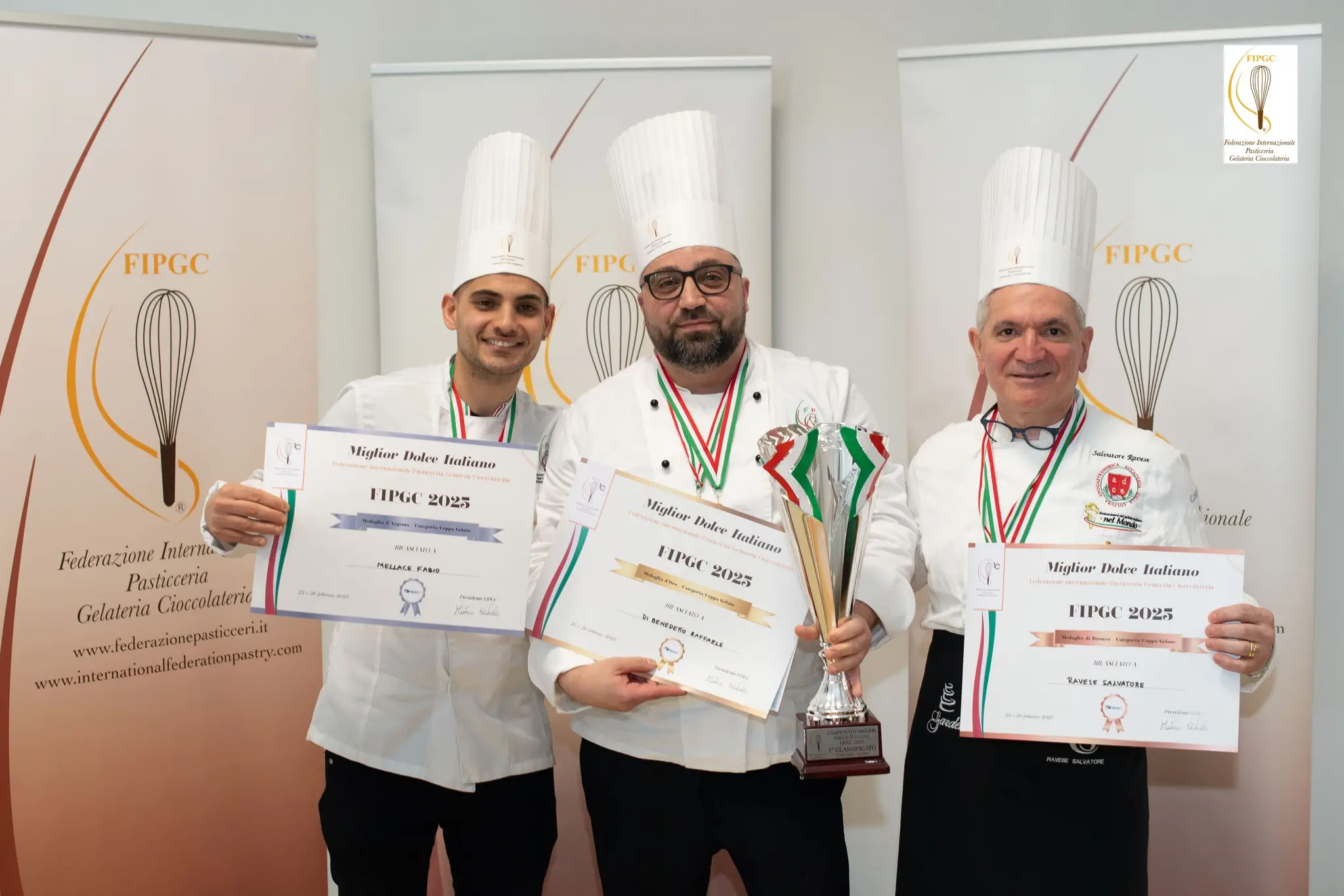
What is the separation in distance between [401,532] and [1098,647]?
4.71ft

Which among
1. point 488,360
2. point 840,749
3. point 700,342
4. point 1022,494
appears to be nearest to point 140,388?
point 488,360

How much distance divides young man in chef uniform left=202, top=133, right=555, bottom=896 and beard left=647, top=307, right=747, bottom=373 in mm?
371

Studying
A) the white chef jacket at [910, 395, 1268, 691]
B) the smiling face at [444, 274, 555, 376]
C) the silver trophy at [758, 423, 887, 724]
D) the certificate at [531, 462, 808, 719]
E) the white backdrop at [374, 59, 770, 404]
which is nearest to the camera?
the silver trophy at [758, 423, 887, 724]

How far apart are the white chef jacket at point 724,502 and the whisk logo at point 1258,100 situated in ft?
5.02

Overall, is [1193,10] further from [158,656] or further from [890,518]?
[158,656]

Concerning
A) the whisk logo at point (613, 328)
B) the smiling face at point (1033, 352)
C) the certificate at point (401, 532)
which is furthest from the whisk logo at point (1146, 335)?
the certificate at point (401, 532)

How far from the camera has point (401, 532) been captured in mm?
1974

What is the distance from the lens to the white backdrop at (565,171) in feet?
9.68

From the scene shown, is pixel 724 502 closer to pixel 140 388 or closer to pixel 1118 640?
pixel 1118 640

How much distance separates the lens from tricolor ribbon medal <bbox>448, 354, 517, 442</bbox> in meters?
2.22

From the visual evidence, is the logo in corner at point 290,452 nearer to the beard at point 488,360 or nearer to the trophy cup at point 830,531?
the beard at point 488,360

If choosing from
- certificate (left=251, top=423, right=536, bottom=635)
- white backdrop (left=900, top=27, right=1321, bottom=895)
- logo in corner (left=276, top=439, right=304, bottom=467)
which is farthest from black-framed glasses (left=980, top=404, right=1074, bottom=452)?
logo in corner (left=276, top=439, right=304, bottom=467)

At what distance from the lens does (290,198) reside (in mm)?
2893

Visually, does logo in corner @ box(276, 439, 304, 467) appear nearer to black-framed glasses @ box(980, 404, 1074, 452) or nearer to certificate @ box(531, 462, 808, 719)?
certificate @ box(531, 462, 808, 719)
